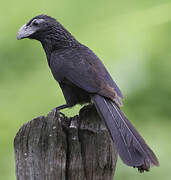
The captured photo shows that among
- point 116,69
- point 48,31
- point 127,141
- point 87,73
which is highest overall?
point 48,31

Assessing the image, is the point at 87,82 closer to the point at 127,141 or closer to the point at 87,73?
the point at 87,73

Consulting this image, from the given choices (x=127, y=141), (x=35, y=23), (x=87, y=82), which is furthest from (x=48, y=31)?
(x=127, y=141)

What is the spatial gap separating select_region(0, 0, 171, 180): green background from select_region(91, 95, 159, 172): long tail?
890 millimetres

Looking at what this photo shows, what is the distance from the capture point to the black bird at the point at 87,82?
271cm

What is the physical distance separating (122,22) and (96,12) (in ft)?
1.39

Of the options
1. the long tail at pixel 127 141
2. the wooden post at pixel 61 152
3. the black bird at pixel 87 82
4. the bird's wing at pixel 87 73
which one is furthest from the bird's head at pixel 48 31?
the wooden post at pixel 61 152

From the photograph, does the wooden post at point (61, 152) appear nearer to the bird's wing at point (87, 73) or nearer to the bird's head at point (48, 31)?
the bird's wing at point (87, 73)

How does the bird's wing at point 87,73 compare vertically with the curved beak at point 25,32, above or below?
below

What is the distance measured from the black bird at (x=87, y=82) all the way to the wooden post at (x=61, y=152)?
0.11 metres

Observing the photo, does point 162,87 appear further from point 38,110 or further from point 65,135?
point 65,135

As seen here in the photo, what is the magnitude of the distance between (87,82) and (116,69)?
2.14 feet

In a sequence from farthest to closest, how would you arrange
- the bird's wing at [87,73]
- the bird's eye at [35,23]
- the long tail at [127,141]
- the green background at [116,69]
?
the bird's eye at [35,23] < the green background at [116,69] < the bird's wing at [87,73] < the long tail at [127,141]

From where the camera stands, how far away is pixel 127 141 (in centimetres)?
279

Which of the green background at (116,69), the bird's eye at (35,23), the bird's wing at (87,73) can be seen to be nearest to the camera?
the bird's wing at (87,73)
